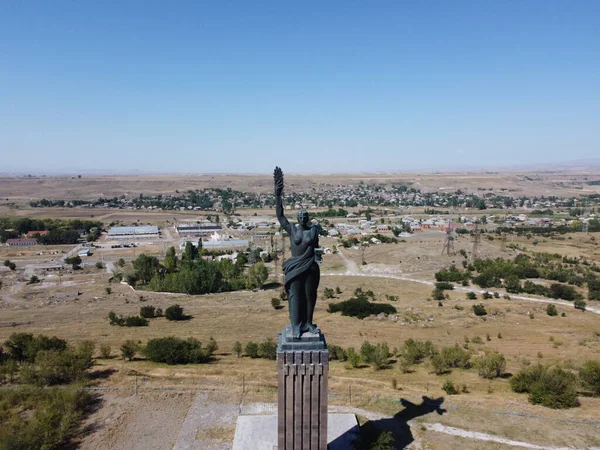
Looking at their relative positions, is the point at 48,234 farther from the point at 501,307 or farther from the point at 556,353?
the point at 556,353

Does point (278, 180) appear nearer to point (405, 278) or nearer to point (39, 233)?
point (405, 278)

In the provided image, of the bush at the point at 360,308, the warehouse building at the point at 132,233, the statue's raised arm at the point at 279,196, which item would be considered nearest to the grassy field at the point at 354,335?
the bush at the point at 360,308

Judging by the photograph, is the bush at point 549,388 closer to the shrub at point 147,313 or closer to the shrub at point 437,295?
the shrub at point 437,295

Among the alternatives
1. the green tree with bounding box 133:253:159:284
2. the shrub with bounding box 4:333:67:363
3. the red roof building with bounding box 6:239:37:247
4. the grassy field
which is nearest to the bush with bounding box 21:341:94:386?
the grassy field

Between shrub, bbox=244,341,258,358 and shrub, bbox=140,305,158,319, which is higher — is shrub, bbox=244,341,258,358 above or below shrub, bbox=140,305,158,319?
above

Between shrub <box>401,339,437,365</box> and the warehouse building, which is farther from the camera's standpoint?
the warehouse building

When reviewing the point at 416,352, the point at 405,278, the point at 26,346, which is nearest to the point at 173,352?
the point at 26,346

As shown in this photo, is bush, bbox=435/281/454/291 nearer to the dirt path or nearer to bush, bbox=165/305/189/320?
the dirt path

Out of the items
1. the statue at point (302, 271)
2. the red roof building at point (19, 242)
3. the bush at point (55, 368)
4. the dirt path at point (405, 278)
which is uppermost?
the statue at point (302, 271)

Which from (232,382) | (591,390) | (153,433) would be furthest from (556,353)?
(153,433)
